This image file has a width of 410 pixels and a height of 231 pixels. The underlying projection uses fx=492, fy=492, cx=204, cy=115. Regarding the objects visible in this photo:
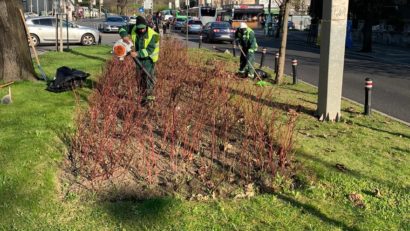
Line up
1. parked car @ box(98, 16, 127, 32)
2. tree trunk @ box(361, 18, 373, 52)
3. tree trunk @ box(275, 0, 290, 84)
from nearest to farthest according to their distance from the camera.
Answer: tree trunk @ box(275, 0, 290, 84) → tree trunk @ box(361, 18, 373, 52) → parked car @ box(98, 16, 127, 32)

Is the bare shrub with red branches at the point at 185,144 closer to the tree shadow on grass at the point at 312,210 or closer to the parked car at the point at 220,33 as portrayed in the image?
the tree shadow on grass at the point at 312,210

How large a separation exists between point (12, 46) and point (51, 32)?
16.5 metres

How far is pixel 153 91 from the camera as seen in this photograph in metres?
7.99

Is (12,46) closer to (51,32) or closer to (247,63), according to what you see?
(247,63)

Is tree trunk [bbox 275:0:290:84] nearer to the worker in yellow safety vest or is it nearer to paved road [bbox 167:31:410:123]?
paved road [bbox 167:31:410:123]

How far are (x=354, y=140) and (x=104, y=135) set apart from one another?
3.60 metres

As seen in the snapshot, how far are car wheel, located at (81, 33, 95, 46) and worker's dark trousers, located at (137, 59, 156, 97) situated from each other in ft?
63.8

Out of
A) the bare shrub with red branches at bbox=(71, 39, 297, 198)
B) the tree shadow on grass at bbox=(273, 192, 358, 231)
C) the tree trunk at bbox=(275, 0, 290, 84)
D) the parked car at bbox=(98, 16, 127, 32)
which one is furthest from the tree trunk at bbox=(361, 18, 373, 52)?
the tree shadow on grass at bbox=(273, 192, 358, 231)

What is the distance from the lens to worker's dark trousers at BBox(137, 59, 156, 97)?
8023mm

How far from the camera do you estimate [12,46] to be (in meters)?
10.7

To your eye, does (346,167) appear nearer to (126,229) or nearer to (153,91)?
(126,229)

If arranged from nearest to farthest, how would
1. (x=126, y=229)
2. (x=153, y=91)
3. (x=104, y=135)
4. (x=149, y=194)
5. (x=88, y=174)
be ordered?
(x=126, y=229) < (x=149, y=194) < (x=88, y=174) < (x=104, y=135) < (x=153, y=91)

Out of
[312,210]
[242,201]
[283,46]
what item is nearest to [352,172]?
[312,210]

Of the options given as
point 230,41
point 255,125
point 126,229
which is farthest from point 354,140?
point 230,41
